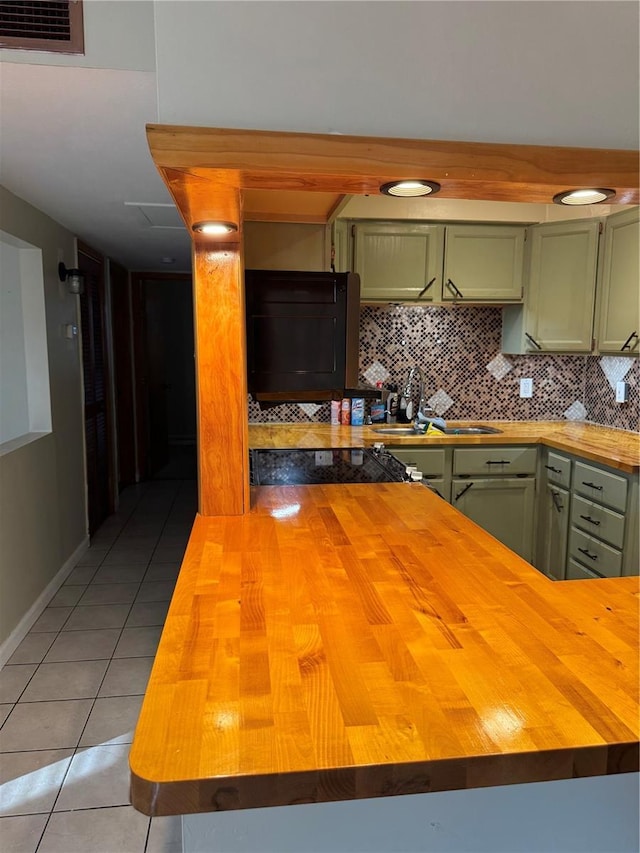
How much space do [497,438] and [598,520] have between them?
2.27 feet

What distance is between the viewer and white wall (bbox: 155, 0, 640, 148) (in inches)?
45.1

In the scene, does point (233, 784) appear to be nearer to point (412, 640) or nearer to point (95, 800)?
point (412, 640)

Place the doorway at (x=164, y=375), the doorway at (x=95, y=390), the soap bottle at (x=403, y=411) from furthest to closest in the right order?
the doorway at (x=164, y=375)
the doorway at (x=95, y=390)
the soap bottle at (x=403, y=411)

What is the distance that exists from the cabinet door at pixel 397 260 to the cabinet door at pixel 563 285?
0.62 m

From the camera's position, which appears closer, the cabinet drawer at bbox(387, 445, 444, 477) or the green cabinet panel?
the green cabinet panel

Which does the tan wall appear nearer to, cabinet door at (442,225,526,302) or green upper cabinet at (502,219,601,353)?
cabinet door at (442,225,526,302)

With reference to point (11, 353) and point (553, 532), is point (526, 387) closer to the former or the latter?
point (553, 532)

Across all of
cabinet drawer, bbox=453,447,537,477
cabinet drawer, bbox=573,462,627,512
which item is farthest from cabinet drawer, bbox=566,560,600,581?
cabinet drawer, bbox=453,447,537,477

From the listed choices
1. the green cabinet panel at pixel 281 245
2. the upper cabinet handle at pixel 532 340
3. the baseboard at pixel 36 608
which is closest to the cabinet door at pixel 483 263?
the upper cabinet handle at pixel 532 340

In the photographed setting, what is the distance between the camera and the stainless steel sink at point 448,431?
3413 mm

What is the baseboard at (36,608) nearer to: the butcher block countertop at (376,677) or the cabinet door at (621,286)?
the butcher block countertop at (376,677)

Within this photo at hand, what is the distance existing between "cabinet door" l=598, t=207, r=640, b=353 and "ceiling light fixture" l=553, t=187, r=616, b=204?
1.97 metres

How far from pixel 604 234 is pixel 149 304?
4.59m

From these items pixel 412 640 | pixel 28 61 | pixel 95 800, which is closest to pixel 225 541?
pixel 412 640
